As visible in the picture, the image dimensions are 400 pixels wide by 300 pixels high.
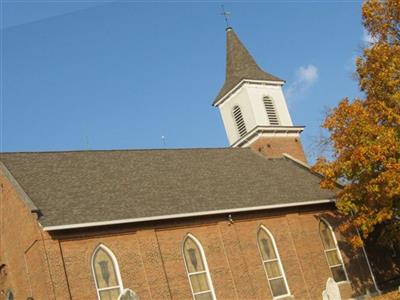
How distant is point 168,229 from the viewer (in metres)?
26.8

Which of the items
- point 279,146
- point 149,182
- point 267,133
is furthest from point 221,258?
point 279,146

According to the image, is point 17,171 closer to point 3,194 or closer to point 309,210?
point 3,194

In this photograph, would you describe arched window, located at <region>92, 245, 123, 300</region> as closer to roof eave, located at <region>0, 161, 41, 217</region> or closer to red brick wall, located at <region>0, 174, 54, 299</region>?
red brick wall, located at <region>0, 174, 54, 299</region>

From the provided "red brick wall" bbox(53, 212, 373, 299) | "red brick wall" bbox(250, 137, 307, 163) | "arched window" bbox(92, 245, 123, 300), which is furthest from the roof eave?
"red brick wall" bbox(250, 137, 307, 163)

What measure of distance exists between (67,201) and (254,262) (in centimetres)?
899

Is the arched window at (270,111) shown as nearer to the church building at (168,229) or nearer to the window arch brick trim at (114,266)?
the church building at (168,229)

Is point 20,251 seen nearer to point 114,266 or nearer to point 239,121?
point 114,266

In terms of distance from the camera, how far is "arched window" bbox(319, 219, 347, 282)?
31884 millimetres

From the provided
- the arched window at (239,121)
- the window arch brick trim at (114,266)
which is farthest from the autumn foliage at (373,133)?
the arched window at (239,121)

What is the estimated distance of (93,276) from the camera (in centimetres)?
2406

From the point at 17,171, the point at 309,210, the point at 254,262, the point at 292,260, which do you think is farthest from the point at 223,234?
the point at 17,171

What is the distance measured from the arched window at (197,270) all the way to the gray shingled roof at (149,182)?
1507 millimetres

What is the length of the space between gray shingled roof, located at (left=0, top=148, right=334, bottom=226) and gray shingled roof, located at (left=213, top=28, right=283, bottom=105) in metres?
5.98

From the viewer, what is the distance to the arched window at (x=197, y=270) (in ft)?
87.1
